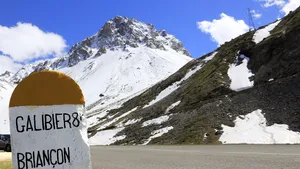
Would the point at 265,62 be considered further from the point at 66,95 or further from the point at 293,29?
the point at 66,95

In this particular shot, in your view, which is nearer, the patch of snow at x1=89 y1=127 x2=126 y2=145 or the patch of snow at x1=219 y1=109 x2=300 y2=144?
the patch of snow at x1=219 y1=109 x2=300 y2=144

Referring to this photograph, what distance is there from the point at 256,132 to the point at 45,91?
1337 inches

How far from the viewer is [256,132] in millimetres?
36656

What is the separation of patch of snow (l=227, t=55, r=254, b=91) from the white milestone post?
157 ft

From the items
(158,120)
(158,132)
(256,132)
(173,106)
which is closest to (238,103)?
(256,132)

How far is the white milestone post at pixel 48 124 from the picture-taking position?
448 cm

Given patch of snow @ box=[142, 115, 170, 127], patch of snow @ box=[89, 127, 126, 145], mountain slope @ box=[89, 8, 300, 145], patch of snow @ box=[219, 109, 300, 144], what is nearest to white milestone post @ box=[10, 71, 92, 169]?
patch of snow @ box=[219, 109, 300, 144]

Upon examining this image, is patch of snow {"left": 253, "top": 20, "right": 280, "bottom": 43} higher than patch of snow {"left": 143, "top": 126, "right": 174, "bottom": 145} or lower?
higher

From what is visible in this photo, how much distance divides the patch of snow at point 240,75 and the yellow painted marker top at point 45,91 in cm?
4778

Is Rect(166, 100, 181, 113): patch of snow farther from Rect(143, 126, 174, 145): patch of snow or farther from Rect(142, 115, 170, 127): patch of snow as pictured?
Rect(143, 126, 174, 145): patch of snow

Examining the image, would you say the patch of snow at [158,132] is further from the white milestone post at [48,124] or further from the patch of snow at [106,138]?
the white milestone post at [48,124]

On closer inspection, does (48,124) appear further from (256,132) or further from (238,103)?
(238,103)

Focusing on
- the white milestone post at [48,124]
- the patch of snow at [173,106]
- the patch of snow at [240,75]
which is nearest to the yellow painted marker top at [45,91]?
the white milestone post at [48,124]

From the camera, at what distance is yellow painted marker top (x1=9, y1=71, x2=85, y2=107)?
14.9ft
